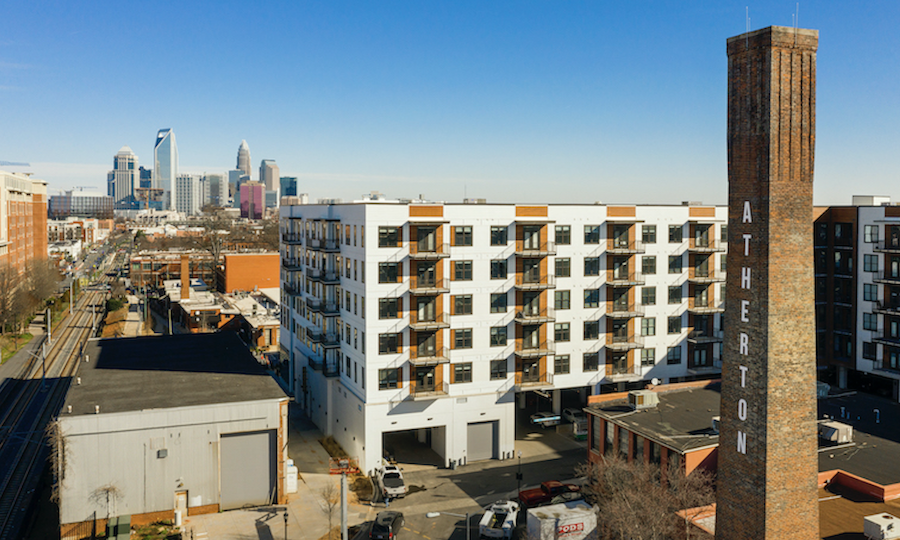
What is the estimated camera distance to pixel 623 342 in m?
54.0

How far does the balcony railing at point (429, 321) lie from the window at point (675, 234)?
2062 centimetres

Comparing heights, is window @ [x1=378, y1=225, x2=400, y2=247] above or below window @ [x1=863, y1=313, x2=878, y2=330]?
above

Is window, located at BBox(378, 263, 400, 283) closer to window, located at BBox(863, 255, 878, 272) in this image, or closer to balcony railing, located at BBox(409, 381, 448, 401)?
balcony railing, located at BBox(409, 381, 448, 401)

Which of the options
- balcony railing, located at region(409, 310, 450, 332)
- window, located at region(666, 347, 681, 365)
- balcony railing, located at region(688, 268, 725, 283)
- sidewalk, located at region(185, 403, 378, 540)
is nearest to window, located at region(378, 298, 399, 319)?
balcony railing, located at region(409, 310, 450, 332)

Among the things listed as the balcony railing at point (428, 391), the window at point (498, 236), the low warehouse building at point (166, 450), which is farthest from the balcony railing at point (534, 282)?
the low warehouse building at point (166, 450)

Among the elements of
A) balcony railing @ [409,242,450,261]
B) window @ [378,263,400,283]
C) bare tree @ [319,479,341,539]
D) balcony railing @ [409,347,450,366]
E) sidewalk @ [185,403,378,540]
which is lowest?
sidewalk @ [185,403,378,540]

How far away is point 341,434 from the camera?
51.3m

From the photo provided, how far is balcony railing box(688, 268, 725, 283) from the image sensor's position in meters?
55.9

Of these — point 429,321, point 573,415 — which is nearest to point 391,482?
point 429,321

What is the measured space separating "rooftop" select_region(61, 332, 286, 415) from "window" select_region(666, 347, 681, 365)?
31.6m

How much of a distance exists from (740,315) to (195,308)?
8219 centimetres

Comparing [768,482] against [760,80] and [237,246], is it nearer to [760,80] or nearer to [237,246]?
[760,80]

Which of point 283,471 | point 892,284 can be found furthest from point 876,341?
point 283,471

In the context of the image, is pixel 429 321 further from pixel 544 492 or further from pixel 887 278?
pixel 887 278
